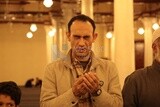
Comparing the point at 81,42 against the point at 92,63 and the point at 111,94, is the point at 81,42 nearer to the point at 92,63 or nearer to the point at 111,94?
the point at 92,63

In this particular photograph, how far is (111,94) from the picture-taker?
94.3 inches

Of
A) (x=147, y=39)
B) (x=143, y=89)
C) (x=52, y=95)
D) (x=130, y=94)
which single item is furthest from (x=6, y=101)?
(x=147, y=39)

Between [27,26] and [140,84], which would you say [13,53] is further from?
[140,84]

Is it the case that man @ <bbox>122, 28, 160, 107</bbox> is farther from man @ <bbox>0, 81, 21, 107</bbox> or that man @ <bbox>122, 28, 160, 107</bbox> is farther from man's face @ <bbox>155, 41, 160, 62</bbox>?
man @ <bbox>0, 81, 21, 107</bbox>

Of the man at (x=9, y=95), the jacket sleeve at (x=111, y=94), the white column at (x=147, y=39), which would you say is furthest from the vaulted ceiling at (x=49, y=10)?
the jacket sleeve at (x=111, y=94)

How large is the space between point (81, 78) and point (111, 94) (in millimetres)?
306

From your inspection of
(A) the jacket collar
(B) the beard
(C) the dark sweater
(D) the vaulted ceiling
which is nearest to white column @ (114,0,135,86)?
(C) the dark sweater

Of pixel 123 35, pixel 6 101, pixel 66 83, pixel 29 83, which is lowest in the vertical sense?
pixel 29 83

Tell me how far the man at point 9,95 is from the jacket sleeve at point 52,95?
37cm

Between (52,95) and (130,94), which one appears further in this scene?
(130,94)

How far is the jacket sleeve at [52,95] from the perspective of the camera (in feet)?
7.48

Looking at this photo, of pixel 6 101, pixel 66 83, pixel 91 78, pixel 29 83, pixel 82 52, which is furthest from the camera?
pixel 29 83

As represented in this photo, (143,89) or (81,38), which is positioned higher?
(81,38)

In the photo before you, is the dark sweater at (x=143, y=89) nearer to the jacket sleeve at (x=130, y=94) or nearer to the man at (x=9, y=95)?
the jacket sleeve at (x=130, y=94)
